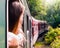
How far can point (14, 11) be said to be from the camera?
4.07 feet

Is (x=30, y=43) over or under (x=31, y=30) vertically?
under

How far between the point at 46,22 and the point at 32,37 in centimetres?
28

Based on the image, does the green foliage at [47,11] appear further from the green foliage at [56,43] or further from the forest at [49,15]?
the green foliage at [56,43]

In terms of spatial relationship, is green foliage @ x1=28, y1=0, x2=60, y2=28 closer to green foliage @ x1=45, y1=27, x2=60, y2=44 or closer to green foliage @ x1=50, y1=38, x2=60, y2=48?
green foliage @ x1=45, y1=27, x2=60, y2=44

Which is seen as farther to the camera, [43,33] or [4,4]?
[43,33]

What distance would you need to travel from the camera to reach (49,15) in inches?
86.2

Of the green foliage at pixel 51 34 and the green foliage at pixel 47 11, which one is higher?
the green foliage at pixel 47 11

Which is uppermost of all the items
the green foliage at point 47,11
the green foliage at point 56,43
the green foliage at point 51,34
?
the green foliage at point 47,11

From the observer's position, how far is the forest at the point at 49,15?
2.12m

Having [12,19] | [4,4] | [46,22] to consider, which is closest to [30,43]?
[46,22]

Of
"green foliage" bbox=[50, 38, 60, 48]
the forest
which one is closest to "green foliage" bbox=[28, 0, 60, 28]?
the forest

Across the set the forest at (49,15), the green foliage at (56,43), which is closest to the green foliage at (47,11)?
the forest at (49,15)

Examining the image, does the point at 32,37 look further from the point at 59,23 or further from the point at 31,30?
the point at 59,23

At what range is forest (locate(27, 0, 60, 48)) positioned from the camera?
2117 millimetres
